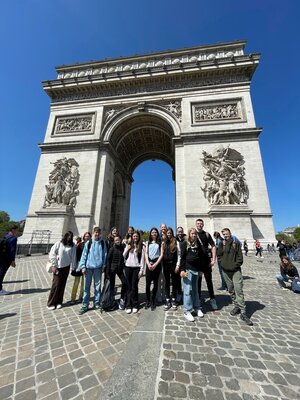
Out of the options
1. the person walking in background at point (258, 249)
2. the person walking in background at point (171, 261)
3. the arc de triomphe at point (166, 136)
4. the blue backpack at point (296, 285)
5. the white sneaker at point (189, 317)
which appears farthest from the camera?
the arc de triomphe at point (166, 136)

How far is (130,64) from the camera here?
1908 cm

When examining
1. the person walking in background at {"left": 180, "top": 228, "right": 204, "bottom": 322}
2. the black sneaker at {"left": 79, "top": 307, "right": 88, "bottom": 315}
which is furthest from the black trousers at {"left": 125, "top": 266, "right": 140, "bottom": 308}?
the person walking in background at {"left": 180, "top": 228, "right": 204, "bottom": 322}

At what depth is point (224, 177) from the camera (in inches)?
511

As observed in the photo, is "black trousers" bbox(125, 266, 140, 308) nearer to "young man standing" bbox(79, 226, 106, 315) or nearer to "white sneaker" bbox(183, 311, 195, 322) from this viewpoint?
"young man standing" bbox(79, 226, 106, 315)

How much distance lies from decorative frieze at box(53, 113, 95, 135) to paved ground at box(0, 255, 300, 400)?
657 inches

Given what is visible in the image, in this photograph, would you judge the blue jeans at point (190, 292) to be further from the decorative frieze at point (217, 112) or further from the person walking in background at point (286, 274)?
the decorative frieze at point (217, 112)

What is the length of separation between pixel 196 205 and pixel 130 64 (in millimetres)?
16683

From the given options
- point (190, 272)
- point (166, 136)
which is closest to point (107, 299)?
point (190, 272)

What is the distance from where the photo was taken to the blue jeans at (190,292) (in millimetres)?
3471

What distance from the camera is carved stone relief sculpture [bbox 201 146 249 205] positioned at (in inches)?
Result: 493

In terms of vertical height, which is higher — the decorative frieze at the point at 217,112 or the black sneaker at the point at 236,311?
the decorative frieze at the point at 217,112

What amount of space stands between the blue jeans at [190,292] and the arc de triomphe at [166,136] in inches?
352

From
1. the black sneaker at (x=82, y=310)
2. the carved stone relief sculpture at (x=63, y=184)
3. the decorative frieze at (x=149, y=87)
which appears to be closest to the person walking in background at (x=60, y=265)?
the black sneaker at (x=82, y=310)

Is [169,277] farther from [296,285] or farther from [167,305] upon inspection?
[296,285]
